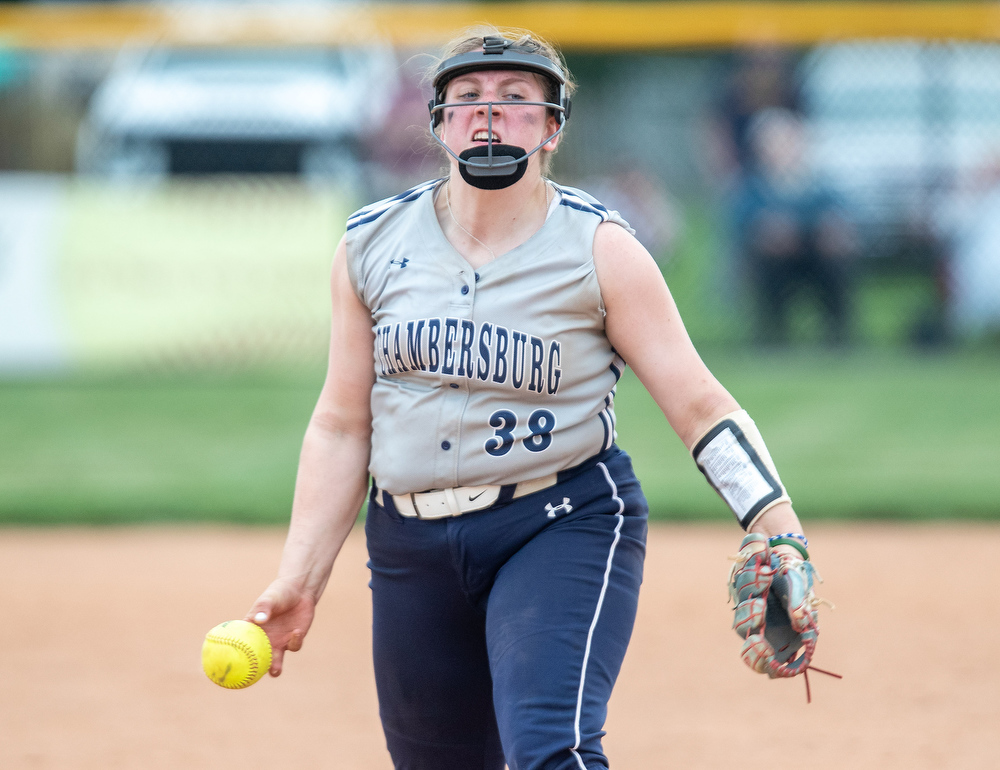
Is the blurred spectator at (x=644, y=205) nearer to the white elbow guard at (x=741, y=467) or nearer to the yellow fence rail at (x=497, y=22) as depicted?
the yellow fence rail at (x=497, y=22)

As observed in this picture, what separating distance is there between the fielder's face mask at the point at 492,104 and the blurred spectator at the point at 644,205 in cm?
939

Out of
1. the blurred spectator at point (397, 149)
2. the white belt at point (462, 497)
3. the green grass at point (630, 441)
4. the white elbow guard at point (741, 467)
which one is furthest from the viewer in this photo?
the blurred spectator at point (397, 149)

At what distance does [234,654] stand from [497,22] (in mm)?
9687

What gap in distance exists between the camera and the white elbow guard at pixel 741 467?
7.96 feet

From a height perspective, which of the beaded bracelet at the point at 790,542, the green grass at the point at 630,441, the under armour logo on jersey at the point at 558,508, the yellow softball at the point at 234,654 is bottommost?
the yellow softball at the point at 234,654

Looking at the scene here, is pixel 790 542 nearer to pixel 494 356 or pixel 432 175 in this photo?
pixel 494 356

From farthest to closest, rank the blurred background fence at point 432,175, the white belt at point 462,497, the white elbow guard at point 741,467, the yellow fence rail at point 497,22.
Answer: the yellow fence rail at point 497,22 < the blurred background fence at point 432,175 < the white belt at point 462,497 < the white elbow guard at point 741,467

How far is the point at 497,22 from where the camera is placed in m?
11.4

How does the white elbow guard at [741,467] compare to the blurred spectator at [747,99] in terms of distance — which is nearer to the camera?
the white elbow guard at [741,467]

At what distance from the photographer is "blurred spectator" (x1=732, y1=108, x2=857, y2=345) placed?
11.1 m

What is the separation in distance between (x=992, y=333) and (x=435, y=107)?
1005 cm

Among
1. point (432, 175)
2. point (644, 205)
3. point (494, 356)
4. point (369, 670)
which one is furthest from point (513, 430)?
point (644, 205)

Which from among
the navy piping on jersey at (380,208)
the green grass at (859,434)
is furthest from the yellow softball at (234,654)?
the green grass at (859,434)

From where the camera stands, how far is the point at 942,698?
13.8 feet
